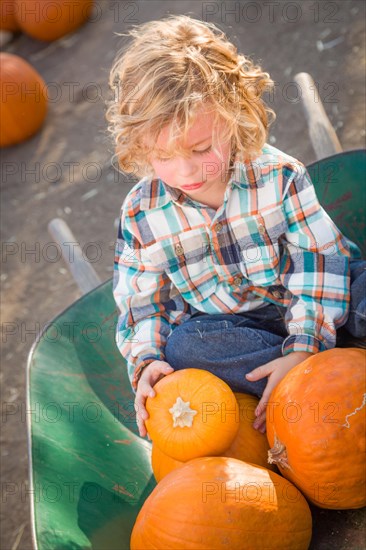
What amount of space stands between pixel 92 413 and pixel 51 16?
4.16 metres

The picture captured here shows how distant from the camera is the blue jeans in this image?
1845mm

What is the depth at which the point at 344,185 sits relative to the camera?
84.1 inches

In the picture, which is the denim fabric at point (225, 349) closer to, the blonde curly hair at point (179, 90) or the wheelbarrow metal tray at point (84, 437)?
the wheelbarrow metal tray at point (84, 437)

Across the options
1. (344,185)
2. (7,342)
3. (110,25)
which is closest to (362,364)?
(344,185)

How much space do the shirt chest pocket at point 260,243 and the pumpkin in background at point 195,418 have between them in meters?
0.34

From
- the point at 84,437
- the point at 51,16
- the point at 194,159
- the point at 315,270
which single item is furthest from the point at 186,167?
the point at 51,16

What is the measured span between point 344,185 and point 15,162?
2997 millimetres

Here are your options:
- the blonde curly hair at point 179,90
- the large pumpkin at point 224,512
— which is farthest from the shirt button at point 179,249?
the large pumpkin at point 224,512

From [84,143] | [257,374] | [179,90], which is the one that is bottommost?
[84,143]

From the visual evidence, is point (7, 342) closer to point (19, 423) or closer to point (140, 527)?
point (19, 423)

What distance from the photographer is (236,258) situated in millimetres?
1930

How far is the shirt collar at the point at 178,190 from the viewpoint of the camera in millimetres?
1838

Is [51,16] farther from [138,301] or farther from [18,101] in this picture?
[138,301]

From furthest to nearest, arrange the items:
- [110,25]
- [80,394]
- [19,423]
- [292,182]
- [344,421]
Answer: [110,25] → [19,423] → [80,394] → [292,182] → [344,421]
